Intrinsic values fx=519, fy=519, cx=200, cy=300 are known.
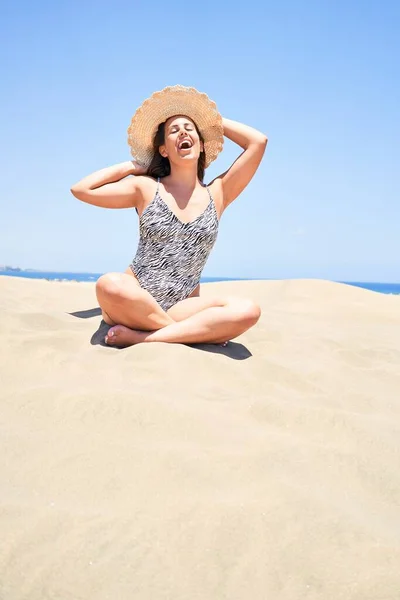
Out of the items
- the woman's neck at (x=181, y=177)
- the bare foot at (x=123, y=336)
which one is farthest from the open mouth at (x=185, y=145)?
the bare foot at (x=123, y=336)

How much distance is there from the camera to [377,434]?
6.56 feet

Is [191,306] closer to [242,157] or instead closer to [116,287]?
[116,287]

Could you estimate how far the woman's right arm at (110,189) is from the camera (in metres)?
3.24

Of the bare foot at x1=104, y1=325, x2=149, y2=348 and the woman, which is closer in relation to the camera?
the bare foot at x1=104, y1=325, x2=149, y2=348

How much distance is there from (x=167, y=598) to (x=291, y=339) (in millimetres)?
2660

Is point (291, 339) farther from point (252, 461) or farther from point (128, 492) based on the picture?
point (128, 492)

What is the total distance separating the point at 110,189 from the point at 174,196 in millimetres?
404

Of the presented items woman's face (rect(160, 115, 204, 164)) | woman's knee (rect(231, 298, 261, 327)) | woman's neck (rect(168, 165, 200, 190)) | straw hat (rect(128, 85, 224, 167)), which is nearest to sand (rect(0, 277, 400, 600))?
woman's knee (rect(231, 298, 261, 327))

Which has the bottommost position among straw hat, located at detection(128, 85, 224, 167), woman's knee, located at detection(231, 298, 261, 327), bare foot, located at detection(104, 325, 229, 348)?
bare foot, located at detection(104, 325, 229, 348)

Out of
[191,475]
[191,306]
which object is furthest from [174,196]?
[191,475]

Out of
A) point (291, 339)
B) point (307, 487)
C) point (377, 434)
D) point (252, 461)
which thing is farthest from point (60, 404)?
point (291, 339)

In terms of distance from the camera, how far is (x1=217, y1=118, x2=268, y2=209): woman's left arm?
3379 millimetres

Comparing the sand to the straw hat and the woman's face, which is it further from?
the straw hat

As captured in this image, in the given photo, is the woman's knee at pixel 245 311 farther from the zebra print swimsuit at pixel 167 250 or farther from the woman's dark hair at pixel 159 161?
the woman's dark hair at pixel 159 161
